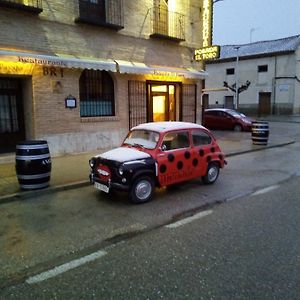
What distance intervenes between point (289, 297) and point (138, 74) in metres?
11.2

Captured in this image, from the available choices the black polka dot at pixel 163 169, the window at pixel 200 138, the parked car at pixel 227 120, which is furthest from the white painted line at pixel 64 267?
the parked car at pixel 227 120

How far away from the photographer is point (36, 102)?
10430 millimetres

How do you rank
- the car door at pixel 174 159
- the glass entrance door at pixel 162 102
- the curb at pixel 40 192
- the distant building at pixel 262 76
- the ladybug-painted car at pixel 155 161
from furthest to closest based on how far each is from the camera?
the distant building at pixel 262 76
the glass entrance door at pixel 162 102
the car door at pixel 174 159
the curb at pixel 40 192
the ladybug-painted car at pixel 155 161

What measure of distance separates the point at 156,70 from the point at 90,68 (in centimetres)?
324

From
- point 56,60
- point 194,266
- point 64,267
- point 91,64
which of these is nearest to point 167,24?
point 91,64

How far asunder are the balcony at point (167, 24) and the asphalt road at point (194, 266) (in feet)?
34.8

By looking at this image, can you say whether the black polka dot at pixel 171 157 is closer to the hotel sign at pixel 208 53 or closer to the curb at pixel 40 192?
the curb at pixel 40 192

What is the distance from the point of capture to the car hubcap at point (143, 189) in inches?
247

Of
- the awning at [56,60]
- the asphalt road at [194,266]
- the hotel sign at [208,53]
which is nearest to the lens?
the asphalt road at [194,266]

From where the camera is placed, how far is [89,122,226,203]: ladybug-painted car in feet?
20.3

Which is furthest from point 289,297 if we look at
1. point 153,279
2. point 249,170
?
point 249,170

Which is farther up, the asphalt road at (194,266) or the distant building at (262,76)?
the distant building at (262,76)

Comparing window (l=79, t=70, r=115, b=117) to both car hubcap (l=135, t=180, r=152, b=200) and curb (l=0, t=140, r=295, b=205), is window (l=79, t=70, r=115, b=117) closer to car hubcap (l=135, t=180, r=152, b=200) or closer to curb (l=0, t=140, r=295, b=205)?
curb (l=0, t=140, r=295, b=205)

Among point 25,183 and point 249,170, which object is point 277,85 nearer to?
point 249,170
